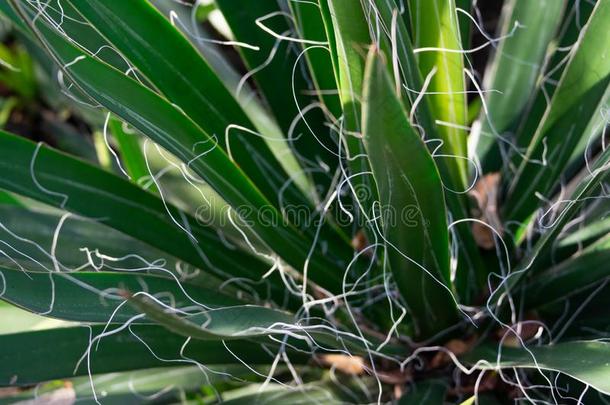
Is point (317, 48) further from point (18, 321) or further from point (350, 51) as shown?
point (18, 321)

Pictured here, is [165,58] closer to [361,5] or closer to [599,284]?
[361,5]

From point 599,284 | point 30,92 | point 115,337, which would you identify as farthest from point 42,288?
point 30,92

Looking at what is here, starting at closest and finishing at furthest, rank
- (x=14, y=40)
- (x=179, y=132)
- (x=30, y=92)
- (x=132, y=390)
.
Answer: (x=179, y=132) < (x=132, y=390) < (x=30, y=92) < (x=14, y=40)

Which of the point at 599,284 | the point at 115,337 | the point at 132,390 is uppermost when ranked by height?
the point at 115,337

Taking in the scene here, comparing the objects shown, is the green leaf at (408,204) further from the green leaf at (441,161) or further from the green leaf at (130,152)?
the green leaf at (130,152)

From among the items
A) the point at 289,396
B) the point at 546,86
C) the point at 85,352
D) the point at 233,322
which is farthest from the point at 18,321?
the point at 546,86

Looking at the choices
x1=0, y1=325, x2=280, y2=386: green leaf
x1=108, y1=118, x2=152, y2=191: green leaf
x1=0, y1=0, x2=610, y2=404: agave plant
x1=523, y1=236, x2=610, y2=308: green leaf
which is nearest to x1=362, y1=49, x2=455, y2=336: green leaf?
x1=0, y1=0, x2=610, y2=404: agave plant
